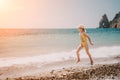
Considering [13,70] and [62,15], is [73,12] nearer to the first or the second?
[62,15]

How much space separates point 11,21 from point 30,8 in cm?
142

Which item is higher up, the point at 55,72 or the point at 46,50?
the point at 46,50

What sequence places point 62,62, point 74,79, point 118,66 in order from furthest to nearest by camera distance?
point 62,62, point 118,66, point 74,79

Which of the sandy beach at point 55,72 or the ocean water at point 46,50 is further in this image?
the ocean water at point 46,50

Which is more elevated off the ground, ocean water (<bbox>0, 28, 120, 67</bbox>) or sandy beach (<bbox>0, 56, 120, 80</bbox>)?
ocean water (<bbox>0, 28, 120, 67</bbox>)

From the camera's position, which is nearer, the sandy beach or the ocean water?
the sandy beach

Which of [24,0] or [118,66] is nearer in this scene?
[118,66]

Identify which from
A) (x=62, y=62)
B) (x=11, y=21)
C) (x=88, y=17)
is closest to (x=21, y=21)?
(x=11, y=21)

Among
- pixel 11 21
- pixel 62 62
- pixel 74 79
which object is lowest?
pixel 74 79

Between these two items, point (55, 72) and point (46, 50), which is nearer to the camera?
point (55, 72)

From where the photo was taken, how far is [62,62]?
301 inches

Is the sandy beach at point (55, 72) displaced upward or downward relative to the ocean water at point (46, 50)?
downward

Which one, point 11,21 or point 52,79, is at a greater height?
point 11,21

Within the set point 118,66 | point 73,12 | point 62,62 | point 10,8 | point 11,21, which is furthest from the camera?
point 73,12
